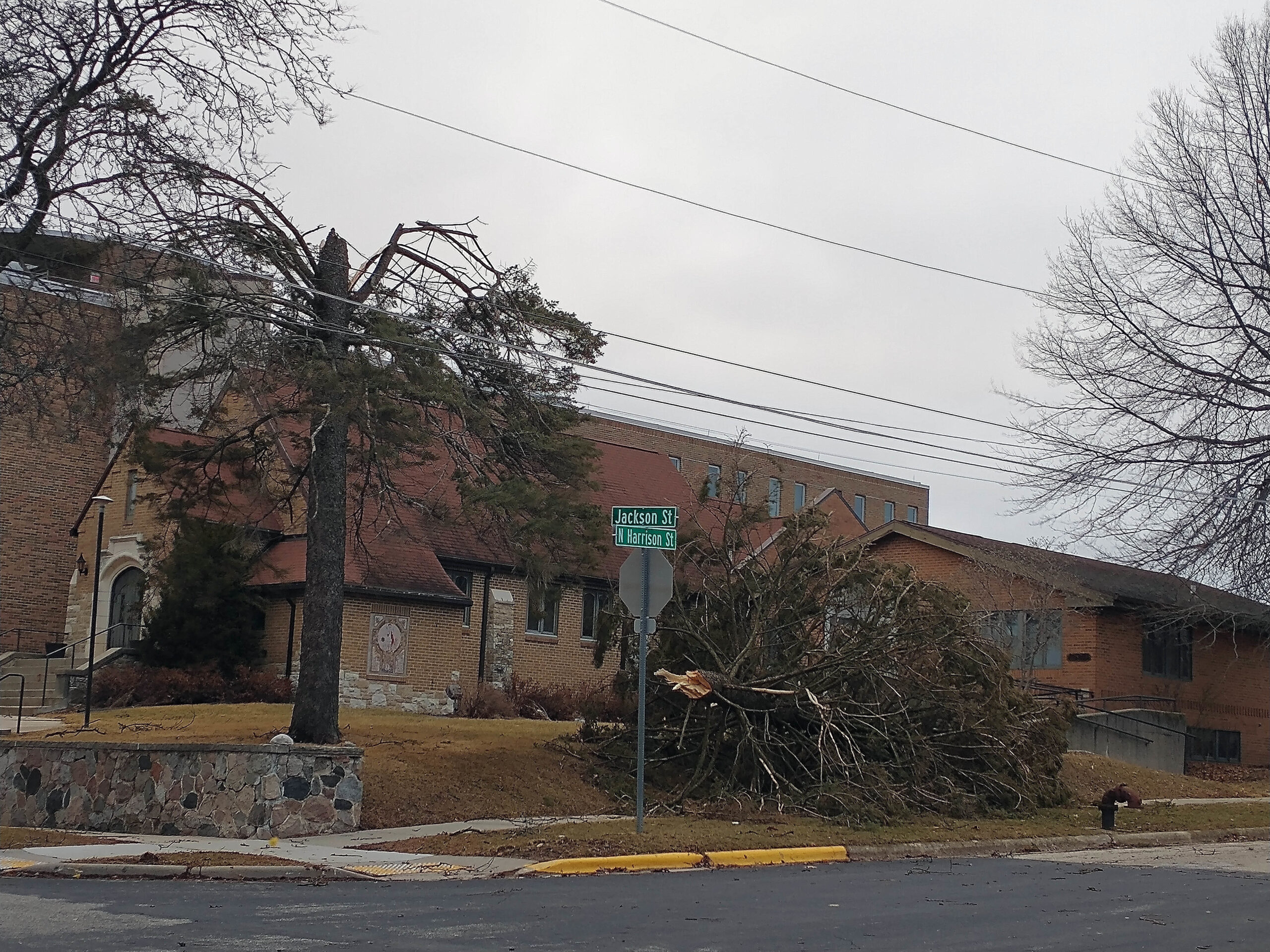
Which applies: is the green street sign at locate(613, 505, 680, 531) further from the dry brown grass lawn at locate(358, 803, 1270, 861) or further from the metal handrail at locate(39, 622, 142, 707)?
the metal handrail at locate(39, 622, 142, 707)

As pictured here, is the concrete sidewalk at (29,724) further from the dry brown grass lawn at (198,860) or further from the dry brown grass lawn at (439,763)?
the dry brown grass lawn at (198,860)

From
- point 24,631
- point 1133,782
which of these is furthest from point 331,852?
point 24,631

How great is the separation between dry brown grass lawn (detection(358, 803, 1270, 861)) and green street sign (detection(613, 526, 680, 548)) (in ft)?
10.1

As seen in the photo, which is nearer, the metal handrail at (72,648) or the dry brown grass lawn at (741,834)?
the dry brown grass lawn at (741,834)

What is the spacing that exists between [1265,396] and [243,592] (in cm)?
2236

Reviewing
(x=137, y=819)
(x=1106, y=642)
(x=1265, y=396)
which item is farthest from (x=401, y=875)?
(x=1106, y=642)

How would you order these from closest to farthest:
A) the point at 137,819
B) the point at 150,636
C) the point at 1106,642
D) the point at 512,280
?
the point at 137,819, the point at 512,280, the point at 150,636, the point at 1106,642

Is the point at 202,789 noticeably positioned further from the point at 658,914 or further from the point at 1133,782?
the point at 1133,782

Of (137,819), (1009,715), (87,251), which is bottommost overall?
(137,819)

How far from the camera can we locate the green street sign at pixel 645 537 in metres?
14.8

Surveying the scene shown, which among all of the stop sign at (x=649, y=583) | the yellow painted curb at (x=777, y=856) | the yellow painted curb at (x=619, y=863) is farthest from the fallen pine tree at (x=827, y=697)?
the yellow painted curb at (x=619, y=863)

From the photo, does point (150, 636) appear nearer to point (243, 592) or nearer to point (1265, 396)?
point (243, 592)

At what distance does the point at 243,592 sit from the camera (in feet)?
106

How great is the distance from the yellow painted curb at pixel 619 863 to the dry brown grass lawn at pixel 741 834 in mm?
230
